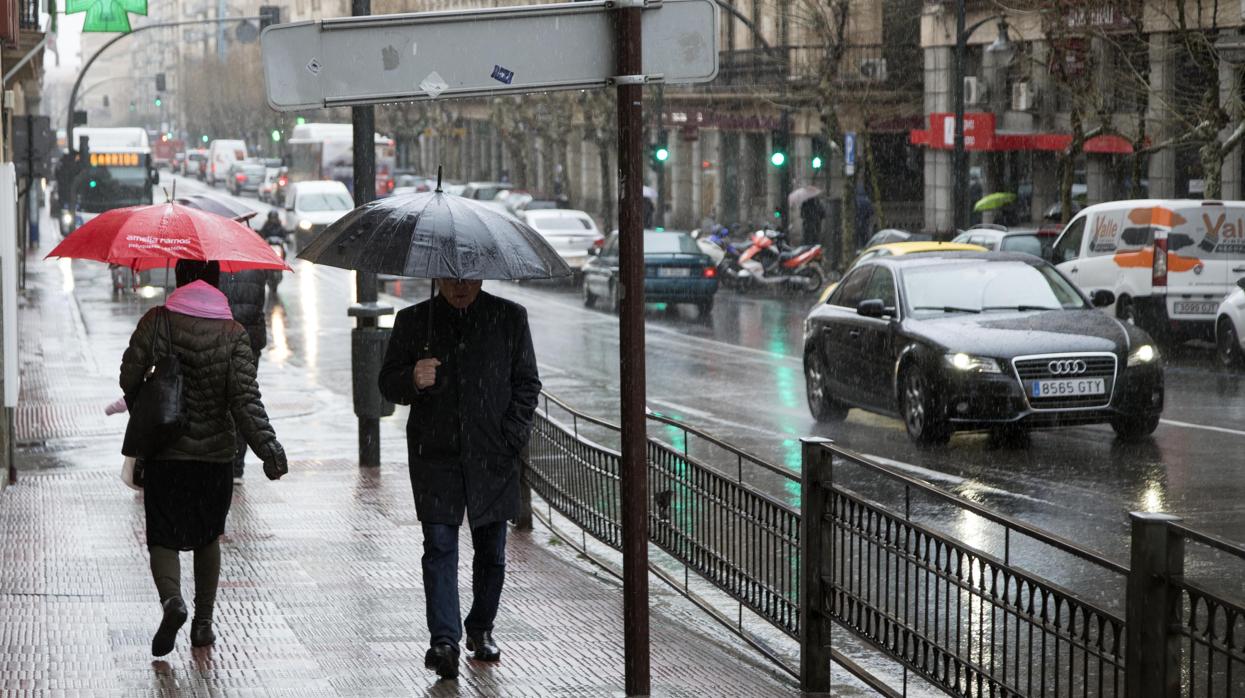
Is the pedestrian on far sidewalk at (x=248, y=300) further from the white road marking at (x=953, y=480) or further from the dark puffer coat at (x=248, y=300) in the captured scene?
the white road marking at (x=953, y=480)

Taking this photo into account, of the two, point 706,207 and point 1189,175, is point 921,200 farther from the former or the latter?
point 1189,175

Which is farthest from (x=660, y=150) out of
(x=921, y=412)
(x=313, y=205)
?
(x=921, y=412)

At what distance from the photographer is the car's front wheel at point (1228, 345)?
21.8 meters

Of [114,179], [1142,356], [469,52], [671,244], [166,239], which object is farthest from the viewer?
[114,179]

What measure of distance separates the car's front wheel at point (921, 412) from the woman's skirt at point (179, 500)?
8.20 metres

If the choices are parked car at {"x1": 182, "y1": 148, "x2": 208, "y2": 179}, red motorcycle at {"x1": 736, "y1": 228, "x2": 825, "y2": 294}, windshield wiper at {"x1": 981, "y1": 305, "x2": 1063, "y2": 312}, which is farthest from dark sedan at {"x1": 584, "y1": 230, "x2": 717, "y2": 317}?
parked car at {"x1": 182, "y1": 148, "x2": 208, "y2": 179}

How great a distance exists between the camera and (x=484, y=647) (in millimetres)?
7273

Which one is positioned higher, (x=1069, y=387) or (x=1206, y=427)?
(x=1069, y=387)

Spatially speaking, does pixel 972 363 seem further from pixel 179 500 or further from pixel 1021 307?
pixel 179 500

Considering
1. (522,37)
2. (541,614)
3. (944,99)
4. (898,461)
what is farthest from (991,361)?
(944,99)

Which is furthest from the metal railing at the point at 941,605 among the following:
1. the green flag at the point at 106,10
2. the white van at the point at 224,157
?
the white van at the point at 224,157

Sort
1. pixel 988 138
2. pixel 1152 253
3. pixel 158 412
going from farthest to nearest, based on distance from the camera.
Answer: pixel 988 138, pixel 1152 253, pixel 158 412

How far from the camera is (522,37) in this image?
6035 mm

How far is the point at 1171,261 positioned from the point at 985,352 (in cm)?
1017
